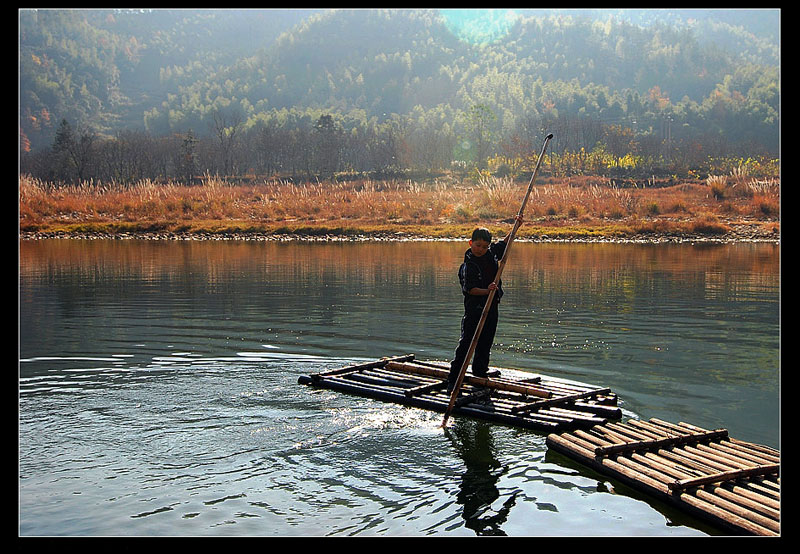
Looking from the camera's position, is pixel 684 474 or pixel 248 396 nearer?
pixel 684 474

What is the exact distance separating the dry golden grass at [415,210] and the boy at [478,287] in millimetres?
30525

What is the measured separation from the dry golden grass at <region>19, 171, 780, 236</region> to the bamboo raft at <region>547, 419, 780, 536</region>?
32.4m

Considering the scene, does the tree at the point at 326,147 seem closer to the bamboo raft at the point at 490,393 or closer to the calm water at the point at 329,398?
the calm water at the point at 329,398

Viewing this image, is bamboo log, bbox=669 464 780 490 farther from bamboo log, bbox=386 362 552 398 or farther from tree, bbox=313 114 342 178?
tree, bbox=313 114 342 178

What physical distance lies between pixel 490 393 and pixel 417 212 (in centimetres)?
3683

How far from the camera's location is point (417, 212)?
46.4m

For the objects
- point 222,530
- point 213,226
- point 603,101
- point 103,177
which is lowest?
point 222,530

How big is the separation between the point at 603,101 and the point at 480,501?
130031 millimetres

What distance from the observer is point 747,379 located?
11.6 m

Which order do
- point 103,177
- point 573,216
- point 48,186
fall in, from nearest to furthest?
point 573,216, point 48,186, point 103,177

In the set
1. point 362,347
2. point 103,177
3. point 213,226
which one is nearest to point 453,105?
point 103,177

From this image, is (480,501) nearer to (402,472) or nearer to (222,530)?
(402,472)

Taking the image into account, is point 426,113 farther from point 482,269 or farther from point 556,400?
point 556,400

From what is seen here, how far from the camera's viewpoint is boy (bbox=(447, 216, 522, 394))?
9680 mm
